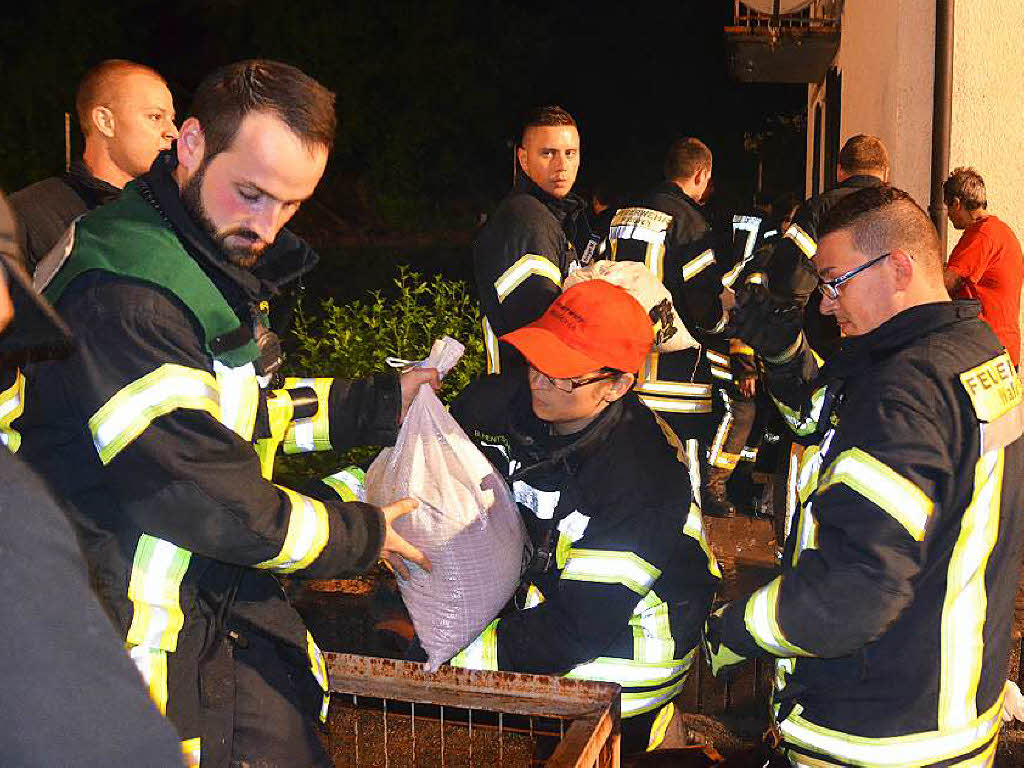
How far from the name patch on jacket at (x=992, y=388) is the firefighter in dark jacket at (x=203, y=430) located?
1.20m

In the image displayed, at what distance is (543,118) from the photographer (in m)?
5.31

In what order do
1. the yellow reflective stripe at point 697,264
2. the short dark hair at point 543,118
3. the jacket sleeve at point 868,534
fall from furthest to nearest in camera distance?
the yellow reflective stripe at point 697,264
the short dark hair at point 543,118
the jacket sleeve at point 868,534

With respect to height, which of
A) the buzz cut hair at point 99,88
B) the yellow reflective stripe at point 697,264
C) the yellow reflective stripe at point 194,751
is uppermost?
the buzz cut hair at point 99,88

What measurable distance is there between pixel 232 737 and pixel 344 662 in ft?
1.21

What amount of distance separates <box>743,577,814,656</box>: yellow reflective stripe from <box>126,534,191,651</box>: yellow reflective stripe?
1146 millimetres

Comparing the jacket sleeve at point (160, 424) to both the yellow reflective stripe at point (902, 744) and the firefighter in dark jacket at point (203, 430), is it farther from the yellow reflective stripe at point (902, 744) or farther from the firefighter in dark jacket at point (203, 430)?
the yellow reflective stripe at point (902, 744)

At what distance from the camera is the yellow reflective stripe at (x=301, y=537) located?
82.0 inches

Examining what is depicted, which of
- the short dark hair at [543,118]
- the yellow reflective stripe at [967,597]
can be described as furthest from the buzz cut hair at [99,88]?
the yellow reflective stripe at [967,597]

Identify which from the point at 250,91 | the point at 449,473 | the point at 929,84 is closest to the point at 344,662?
the point at 449,473

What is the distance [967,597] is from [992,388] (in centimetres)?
43

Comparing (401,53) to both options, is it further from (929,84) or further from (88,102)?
(88,102)

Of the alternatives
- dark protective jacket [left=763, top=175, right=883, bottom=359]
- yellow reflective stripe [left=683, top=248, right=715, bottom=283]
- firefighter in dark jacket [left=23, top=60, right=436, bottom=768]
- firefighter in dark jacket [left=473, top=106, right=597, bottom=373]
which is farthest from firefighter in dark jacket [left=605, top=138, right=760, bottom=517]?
firefighter in dark jacket [left=23, top=60, right=436, bottom=768]

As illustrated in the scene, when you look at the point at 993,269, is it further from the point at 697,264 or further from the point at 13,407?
the point at 13,407

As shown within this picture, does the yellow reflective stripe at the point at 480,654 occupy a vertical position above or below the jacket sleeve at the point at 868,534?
below
